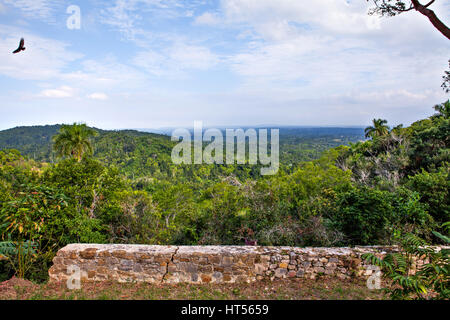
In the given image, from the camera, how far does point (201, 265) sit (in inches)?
188

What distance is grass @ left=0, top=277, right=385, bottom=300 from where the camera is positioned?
168 inches

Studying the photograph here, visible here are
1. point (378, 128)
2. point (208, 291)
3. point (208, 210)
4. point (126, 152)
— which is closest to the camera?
point (208, 291)

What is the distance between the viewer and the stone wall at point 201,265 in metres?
4.79

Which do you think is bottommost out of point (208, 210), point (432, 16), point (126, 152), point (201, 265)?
point (201, 265)

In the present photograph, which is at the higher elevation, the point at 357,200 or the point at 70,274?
the point at 357,200

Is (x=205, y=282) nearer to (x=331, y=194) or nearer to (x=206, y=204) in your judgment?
(x=206, y=204)

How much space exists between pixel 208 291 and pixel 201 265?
48cm

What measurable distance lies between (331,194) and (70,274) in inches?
332

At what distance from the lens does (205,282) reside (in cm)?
476

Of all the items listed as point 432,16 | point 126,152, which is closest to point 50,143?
point 126,152

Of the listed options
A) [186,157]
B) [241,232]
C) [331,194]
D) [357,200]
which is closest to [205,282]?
[241,232]

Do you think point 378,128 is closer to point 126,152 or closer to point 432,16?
point 432,16
